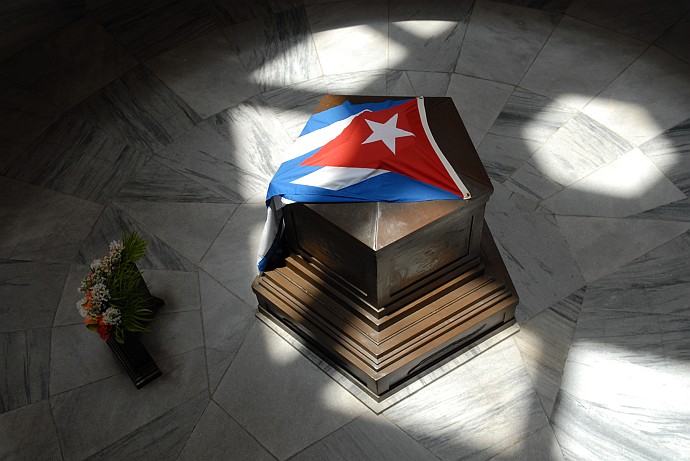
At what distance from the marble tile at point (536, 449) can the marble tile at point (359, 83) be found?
426 centimetres

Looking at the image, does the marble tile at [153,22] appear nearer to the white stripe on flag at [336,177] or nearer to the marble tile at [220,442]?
the white stripe on flag at [336,177]

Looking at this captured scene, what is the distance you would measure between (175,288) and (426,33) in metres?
4.47

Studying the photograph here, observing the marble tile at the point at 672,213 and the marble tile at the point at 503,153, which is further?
the marble tile at the point at 503,153

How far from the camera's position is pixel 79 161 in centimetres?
790

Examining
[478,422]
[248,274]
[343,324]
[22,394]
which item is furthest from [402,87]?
[22,394]

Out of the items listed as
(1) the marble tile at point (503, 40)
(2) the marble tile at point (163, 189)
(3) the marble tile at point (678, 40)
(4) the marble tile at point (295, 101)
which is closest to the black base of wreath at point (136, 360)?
(2) the marble tile at point (163, 189)

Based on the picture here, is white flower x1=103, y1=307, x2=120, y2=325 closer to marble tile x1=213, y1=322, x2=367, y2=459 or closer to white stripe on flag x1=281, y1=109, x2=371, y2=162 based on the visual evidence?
marble tile x1=213, y1=322, x2=367, y2=459

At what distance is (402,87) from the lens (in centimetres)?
828

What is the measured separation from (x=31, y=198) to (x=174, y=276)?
2.01m

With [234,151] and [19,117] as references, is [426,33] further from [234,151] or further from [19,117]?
[19,117]

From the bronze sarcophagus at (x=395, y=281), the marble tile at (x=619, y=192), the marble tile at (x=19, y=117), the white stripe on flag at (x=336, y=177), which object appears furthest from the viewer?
the marble tile at (x=19, y=117)

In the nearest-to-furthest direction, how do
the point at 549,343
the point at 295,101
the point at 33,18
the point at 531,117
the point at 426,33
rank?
1. the point at 549,343
2. the point at 531,117
3. the point at 295,101
4. the point at 426,33
5. the point at 33,18

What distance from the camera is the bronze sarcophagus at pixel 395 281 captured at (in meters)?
5.26

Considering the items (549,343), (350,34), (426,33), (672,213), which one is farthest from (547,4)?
(549,343)
